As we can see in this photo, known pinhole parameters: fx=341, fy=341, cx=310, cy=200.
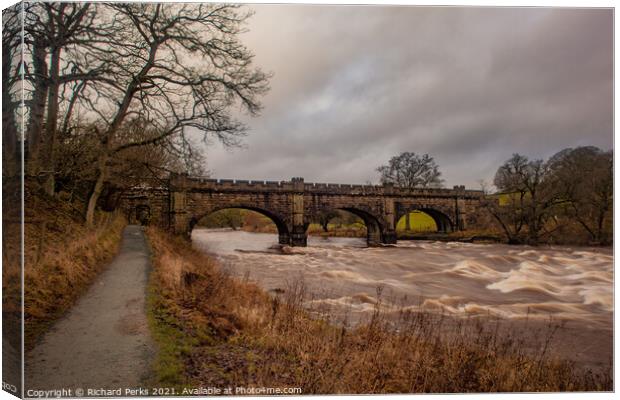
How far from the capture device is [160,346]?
9.82 feet

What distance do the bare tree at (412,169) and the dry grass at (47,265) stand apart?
4645mm

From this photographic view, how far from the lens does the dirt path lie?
270cm

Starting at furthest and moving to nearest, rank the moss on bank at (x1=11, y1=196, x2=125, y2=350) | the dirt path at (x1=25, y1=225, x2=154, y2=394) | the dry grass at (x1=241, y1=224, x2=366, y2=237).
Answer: the dry grass at (x1=241, y1=224, x2=366, y2=237) < the moss on bank at (x1=11, y1=196, x2=125, y2=350) < the dirt path at (x1=25, y1=225, x2=154, y2=394)

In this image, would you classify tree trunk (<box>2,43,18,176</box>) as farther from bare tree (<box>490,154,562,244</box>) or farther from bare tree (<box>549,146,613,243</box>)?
bare tree (<box>549,146,613,243</box>)

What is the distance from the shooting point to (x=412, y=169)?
19.7ft

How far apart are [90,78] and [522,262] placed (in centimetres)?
620

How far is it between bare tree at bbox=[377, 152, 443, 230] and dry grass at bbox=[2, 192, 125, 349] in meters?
4.64

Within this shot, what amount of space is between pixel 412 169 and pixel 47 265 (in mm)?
5581

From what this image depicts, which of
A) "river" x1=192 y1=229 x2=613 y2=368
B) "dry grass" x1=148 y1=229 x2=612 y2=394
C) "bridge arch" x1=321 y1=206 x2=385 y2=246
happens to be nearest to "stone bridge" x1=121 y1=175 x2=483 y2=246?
"bridge arch" x1=321 y1=206 x2=385 y2=246

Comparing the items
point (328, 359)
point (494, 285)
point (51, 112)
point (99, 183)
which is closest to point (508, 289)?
point (494, 285)

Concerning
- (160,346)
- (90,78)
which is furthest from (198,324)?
(90,78)

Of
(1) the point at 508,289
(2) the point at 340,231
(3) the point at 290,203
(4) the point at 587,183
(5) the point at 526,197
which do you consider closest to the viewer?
(4) the point at 587,183

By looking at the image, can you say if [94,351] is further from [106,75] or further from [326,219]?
[326,219]

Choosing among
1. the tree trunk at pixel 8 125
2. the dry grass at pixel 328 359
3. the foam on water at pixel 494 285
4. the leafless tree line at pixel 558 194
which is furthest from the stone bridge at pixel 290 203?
the tree trunk at pixel 8 125
